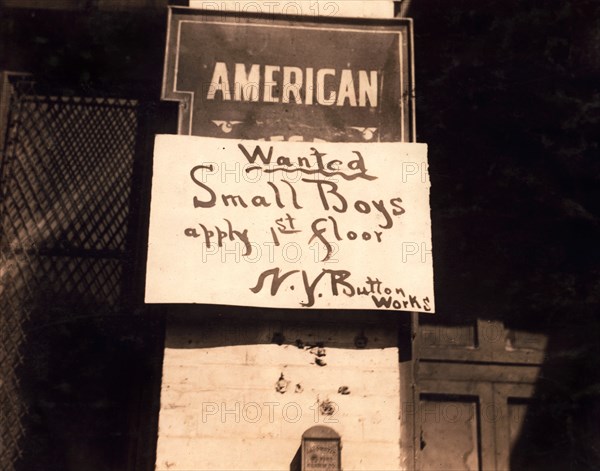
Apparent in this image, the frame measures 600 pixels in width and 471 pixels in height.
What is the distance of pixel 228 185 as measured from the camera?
475 centimetres

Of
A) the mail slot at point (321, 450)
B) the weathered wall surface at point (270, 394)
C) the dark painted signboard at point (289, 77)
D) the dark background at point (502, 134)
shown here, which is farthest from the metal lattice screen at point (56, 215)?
the mail slot at point (321, 450)

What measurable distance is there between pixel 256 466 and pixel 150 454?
3.65ft

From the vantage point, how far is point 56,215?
556cm

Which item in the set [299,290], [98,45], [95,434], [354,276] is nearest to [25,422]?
[95,434]

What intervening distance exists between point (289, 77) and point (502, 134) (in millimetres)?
2205

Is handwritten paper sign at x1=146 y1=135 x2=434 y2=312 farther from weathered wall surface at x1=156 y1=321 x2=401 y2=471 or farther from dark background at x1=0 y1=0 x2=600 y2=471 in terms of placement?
dark background at x1=0 y1=0 x2=600 y2=471

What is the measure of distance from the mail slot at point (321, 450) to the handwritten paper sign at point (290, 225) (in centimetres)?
94

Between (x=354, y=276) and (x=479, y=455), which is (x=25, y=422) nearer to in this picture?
(x=354, y=276)

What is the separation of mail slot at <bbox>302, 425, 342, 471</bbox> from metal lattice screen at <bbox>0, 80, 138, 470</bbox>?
2.16 metres

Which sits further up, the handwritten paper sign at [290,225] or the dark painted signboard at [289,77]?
the dark painted signboard at [289,77]

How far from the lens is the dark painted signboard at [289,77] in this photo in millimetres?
4996

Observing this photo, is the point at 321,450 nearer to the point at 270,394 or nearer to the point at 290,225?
the point at 270,394

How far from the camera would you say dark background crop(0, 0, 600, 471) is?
18.4ft

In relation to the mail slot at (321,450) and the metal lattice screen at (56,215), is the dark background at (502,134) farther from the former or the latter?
the mail slot at (321,450)
